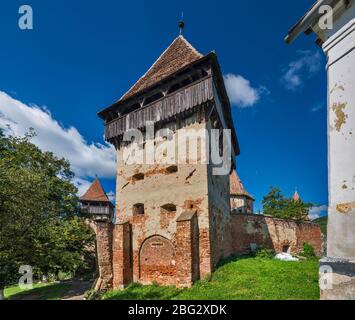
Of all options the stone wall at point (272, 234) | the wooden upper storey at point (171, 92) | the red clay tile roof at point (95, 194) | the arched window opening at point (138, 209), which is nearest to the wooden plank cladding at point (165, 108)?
the wooden upper storey at point (171, 92)

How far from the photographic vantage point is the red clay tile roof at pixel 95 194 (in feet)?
109

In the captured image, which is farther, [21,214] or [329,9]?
[21,214]

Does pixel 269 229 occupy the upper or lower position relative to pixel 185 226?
lower

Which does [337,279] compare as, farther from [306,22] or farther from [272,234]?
[272,234]

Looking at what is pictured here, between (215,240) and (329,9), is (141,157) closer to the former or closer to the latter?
(215,240)

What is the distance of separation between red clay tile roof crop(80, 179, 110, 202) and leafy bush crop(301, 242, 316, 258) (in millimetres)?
22533

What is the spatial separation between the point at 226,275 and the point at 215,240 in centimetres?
198

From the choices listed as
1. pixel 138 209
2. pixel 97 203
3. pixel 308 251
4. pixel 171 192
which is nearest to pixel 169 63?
pixel 171 192

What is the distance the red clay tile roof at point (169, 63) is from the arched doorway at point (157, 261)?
27.2ft

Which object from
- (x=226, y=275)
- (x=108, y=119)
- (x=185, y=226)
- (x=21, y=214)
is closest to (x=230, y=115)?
(x=108, y=119)

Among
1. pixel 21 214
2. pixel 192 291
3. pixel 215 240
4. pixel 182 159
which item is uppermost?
pixel 182 159

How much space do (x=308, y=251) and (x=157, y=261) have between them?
13.6m
